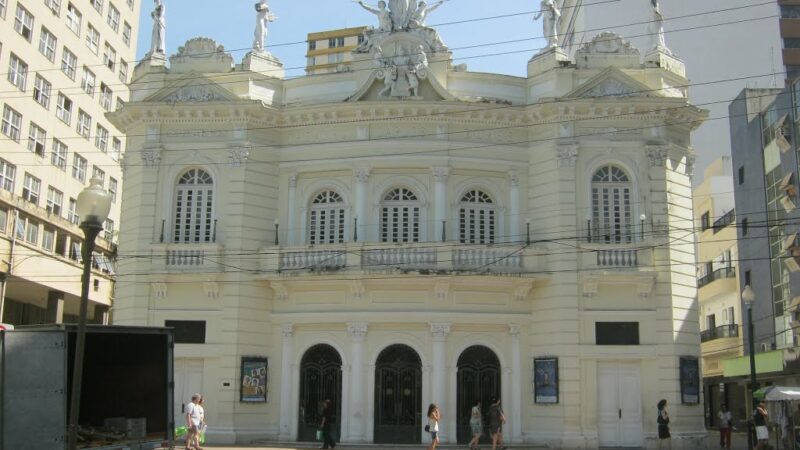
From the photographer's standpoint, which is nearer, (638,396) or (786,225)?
(638,396)

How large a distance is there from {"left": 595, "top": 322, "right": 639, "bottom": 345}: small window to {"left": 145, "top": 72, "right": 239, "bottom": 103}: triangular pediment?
1354cm

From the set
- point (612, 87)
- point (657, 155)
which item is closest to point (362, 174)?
point (612, 87)

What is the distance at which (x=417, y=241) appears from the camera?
92.1 feet

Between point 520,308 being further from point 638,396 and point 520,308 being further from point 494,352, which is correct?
point 638,396

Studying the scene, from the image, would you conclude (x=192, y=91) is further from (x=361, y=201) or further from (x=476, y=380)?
(x=476, y=380)

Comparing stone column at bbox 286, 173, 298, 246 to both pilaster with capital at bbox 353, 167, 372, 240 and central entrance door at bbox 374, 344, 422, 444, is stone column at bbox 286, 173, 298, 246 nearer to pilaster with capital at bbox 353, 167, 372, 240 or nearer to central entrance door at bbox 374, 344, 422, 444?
pilaster with capital at bbox 353, 167, 372, 240

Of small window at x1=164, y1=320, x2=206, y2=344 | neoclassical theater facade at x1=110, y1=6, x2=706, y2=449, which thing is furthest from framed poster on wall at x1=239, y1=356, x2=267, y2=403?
small window at x1=164, y1=320, x2=206, y2=344

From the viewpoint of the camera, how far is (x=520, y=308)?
2759cm

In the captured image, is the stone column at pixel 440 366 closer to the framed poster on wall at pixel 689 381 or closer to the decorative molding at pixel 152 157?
the framed poster on wall at pixel 689 381

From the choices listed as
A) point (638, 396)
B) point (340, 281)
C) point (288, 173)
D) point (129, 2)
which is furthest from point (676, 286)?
point (129, 2)

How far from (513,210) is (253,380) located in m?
9.58

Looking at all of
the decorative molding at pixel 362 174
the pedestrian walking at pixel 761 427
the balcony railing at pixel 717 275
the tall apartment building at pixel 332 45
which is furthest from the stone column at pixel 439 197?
the tall apartment building at pixel 332 45

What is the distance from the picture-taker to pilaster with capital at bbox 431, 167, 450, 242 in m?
28.0

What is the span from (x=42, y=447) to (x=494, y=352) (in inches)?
642
